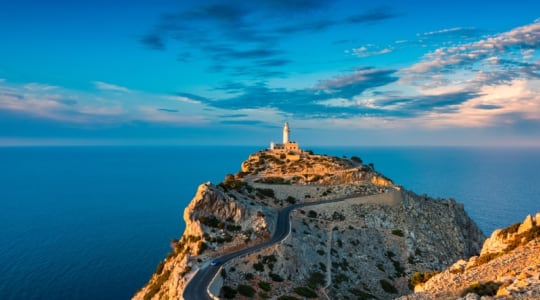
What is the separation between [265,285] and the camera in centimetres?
3609

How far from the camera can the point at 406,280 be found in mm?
49156

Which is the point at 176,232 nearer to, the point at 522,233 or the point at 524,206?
the point at 522,233

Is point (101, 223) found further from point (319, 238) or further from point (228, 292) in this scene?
point (228, 292)

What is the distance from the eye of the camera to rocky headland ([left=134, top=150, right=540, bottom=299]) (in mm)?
36531

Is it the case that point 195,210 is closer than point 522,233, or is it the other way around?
point 522,233

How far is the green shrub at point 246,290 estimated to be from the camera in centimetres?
3359

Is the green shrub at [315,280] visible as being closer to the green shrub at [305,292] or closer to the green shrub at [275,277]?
the green shrub at [305,292]

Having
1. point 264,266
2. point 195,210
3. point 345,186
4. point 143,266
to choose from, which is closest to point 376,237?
point 345,186

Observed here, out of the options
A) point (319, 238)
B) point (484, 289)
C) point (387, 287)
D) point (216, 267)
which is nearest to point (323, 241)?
point (319, 238)

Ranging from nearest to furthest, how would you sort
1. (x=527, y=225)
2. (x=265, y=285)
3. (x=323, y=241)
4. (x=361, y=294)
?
(x=527, y=225)
(x=265, y=285)
(x=361, y=294)
(x=323, y=241)

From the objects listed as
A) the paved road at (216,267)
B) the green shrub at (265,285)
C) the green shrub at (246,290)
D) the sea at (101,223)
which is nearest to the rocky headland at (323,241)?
the green shrub at (265,285)

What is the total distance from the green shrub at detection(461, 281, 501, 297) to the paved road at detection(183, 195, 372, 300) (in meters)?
20.7

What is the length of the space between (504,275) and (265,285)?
72.5ft

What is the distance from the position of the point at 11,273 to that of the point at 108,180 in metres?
131
